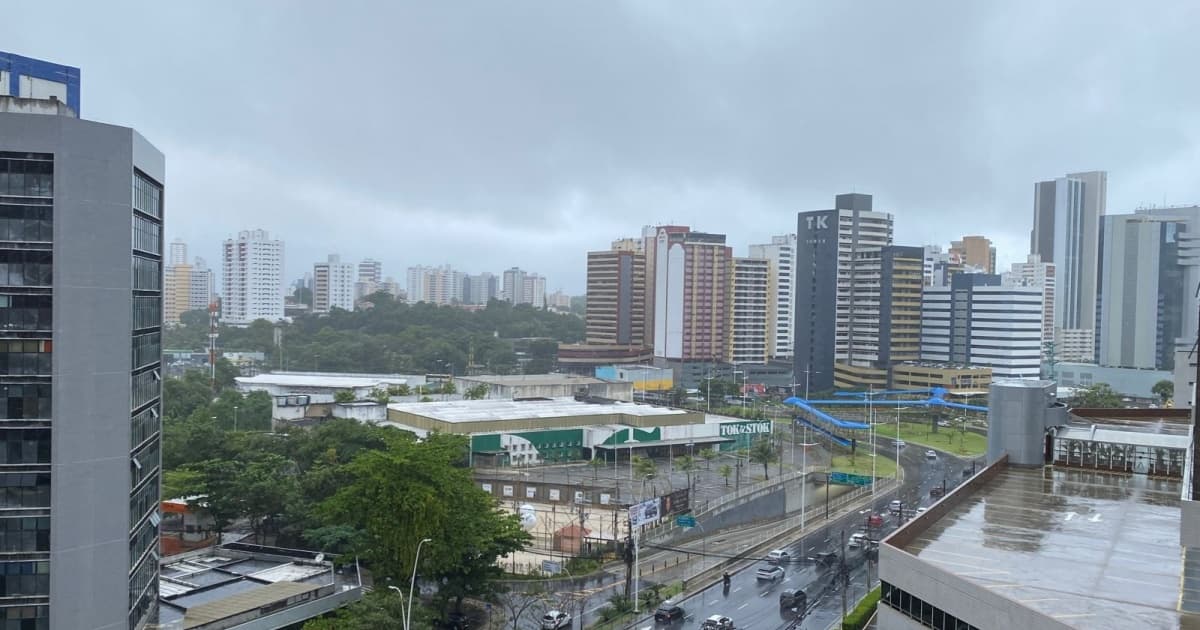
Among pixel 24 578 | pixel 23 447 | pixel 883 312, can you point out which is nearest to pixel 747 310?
pixel 883 312

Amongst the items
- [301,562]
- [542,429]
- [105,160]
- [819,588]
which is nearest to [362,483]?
[301,562]

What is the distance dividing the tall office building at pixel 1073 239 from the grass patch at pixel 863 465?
303 feet

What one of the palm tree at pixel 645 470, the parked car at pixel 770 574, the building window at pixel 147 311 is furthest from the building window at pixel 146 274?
the palm tree at pixel 645 470

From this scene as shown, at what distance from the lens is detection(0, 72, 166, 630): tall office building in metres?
18.3

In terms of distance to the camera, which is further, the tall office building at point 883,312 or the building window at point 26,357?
the tall office building at point 883,312

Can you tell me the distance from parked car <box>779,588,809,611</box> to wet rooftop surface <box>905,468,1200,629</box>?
7416 millimetres

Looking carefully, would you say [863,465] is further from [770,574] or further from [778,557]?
[770,574]

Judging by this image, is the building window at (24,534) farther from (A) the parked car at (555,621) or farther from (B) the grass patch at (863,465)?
(B) the grass patch at (863,465)

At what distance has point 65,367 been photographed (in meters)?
18.5

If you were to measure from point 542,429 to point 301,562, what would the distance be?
2909 cm

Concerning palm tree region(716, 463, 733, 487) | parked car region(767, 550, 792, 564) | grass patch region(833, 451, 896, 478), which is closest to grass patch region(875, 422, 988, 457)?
grass patch region(833, 451, 896, 478)

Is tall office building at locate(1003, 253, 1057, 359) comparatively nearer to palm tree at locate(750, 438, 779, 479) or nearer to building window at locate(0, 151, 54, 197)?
palm tree at locate(750, 438, 779, 479)

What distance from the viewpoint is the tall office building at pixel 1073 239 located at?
144875 millimetres

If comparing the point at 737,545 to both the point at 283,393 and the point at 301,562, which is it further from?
the point at 283,393
